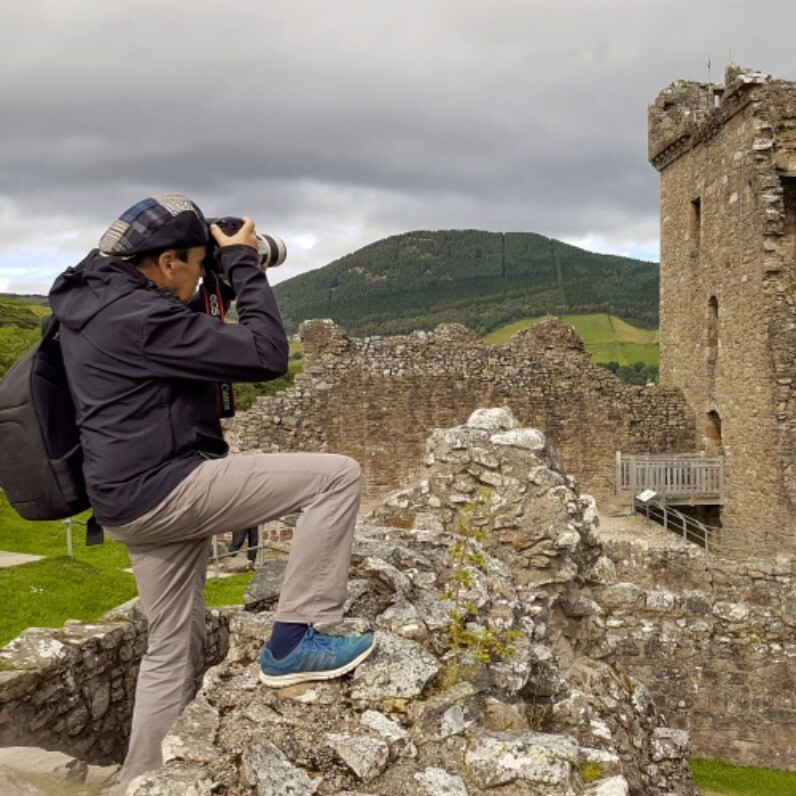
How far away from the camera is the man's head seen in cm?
313

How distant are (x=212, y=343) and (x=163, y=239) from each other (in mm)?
496

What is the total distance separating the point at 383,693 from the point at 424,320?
52760 millimetres

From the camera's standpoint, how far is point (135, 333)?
2971mm

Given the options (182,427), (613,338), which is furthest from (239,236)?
(613,338)

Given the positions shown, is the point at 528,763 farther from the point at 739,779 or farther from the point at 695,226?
the point at 695,226

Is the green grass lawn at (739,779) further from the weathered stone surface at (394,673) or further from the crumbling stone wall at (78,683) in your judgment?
the weathered stone surface at (394,673)

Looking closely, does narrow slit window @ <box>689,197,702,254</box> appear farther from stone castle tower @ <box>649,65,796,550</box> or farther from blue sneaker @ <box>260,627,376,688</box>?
blue sneaker @ <box>260,627,376,688</box>

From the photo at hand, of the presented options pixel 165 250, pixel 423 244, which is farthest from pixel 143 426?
pixel 423 244

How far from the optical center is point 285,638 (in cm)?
313

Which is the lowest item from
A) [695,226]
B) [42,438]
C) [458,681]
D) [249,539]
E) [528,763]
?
[249,539]

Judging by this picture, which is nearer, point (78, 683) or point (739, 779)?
point (78, 683)

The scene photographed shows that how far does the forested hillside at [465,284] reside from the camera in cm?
5625

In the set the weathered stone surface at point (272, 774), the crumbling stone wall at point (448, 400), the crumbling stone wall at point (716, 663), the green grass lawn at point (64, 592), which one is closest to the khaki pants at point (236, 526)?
the weathered stone surface at point (272, 774)

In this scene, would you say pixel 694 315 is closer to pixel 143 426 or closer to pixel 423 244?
pixel 143 426
